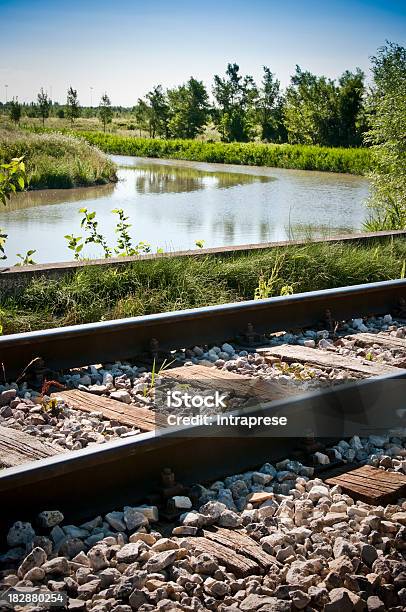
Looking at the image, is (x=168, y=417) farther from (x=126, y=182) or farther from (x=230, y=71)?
(x=230, y=71)

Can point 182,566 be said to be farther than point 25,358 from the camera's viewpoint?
No

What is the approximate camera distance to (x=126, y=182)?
30031 millimetres

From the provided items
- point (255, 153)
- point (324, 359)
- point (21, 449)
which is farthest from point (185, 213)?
point (255, 153)

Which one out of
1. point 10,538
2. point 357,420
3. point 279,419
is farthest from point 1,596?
point 357,420

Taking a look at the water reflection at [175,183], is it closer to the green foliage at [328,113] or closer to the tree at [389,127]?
the tree at [389,127]

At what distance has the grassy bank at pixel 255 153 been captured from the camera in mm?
47031

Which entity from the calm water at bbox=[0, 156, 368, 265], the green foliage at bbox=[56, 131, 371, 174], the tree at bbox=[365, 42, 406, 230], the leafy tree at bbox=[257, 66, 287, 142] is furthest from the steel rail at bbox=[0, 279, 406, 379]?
the leafy tree at bbox=[257, 66, 287, 142]

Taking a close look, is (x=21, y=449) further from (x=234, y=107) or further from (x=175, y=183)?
(x=234, y=107)

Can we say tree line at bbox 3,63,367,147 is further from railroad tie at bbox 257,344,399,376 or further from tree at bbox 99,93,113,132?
railroad tie at bbox 257,344,399,376

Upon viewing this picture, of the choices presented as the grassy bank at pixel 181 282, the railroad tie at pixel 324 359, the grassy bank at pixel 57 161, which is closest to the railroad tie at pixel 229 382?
the railroad tie at pixel 324 359

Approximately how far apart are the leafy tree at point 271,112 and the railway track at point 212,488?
84.1m

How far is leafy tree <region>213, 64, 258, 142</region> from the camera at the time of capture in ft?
282

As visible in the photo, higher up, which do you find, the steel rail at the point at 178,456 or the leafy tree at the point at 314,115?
the leafy tree at the point at 314,115

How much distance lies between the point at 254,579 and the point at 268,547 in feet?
0.77
